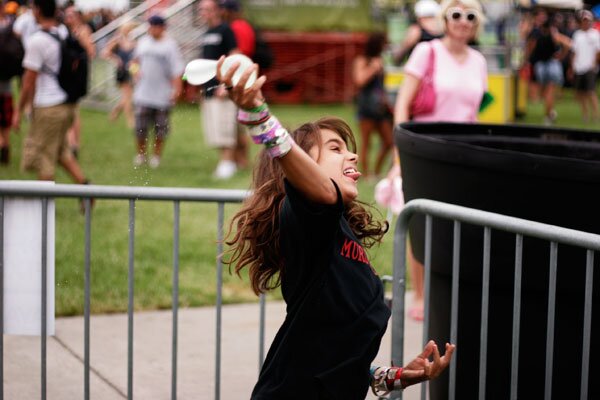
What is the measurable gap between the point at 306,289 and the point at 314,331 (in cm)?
12

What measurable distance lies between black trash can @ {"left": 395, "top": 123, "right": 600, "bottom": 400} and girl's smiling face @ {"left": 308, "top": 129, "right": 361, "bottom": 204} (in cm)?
107

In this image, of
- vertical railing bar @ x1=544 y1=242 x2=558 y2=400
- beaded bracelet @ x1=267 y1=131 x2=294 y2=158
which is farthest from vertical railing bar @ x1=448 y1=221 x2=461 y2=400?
beaded bracelet @ x1=267 y1=131 x2=294 y2=158

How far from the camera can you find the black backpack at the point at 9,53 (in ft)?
38.5

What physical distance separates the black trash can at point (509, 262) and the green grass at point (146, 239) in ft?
1.53

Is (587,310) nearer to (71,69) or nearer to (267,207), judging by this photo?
(267,207)

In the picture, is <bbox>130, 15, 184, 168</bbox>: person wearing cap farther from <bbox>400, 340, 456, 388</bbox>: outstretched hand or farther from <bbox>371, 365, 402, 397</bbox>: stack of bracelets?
<bbox>400, 340, 456, 388</bbox>: outstretched hand

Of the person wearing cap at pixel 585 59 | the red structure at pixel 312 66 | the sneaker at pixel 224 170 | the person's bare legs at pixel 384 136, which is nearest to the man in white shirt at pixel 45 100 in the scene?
the sneaker at pixel 224 170

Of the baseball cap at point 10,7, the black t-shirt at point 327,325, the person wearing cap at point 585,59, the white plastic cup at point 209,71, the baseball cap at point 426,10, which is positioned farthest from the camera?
the person wearing cap at point 585,59

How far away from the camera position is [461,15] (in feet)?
19.5

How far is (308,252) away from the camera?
2654 mm

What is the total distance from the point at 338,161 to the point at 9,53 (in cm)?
988

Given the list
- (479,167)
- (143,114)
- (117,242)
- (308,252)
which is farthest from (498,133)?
(143,114)

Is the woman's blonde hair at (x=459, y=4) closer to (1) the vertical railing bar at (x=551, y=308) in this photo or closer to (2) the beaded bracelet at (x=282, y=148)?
(1) the vertical railing bar at (x=551, y=308)

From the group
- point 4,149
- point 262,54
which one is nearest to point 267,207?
point 262,54
